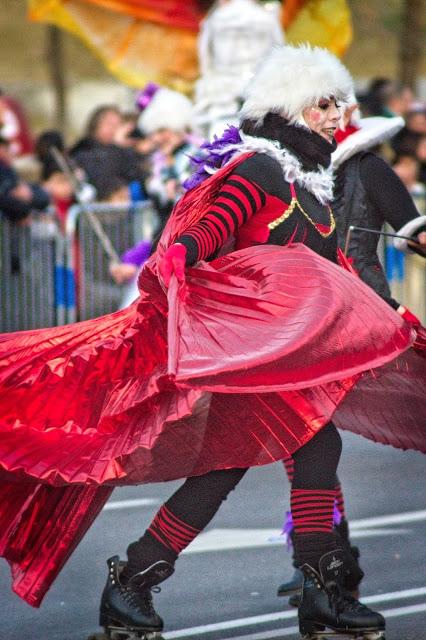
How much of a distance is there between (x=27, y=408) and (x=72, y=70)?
1861 centimetres

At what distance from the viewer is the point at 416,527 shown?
7.20m

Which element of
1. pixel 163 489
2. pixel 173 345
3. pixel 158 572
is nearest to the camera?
pixel 173 345

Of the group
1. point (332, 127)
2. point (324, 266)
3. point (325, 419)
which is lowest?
point (325, 419)

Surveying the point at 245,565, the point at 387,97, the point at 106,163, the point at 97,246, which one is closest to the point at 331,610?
the point at 245,565

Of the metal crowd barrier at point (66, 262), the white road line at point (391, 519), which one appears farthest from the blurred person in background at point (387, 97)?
the white road line at point (391, 519)

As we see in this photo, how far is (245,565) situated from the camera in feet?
21.7

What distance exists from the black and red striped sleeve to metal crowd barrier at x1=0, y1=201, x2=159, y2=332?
694cm

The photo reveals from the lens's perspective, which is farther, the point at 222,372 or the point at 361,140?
the point at 361,140

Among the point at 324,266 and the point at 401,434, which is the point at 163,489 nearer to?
the point at 401,434

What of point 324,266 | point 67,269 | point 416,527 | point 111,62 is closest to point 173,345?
point 324,266

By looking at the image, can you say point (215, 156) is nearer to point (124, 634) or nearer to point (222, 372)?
point (222, 372)

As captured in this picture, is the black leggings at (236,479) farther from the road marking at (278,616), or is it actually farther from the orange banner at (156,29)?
the orange banner at (156,29)

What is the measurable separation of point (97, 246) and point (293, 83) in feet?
23.4

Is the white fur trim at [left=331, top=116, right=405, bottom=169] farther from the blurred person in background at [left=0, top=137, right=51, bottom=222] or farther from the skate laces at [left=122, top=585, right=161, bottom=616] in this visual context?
the blurred person in background at [left=0, top=137, right=51, bottom=222]
